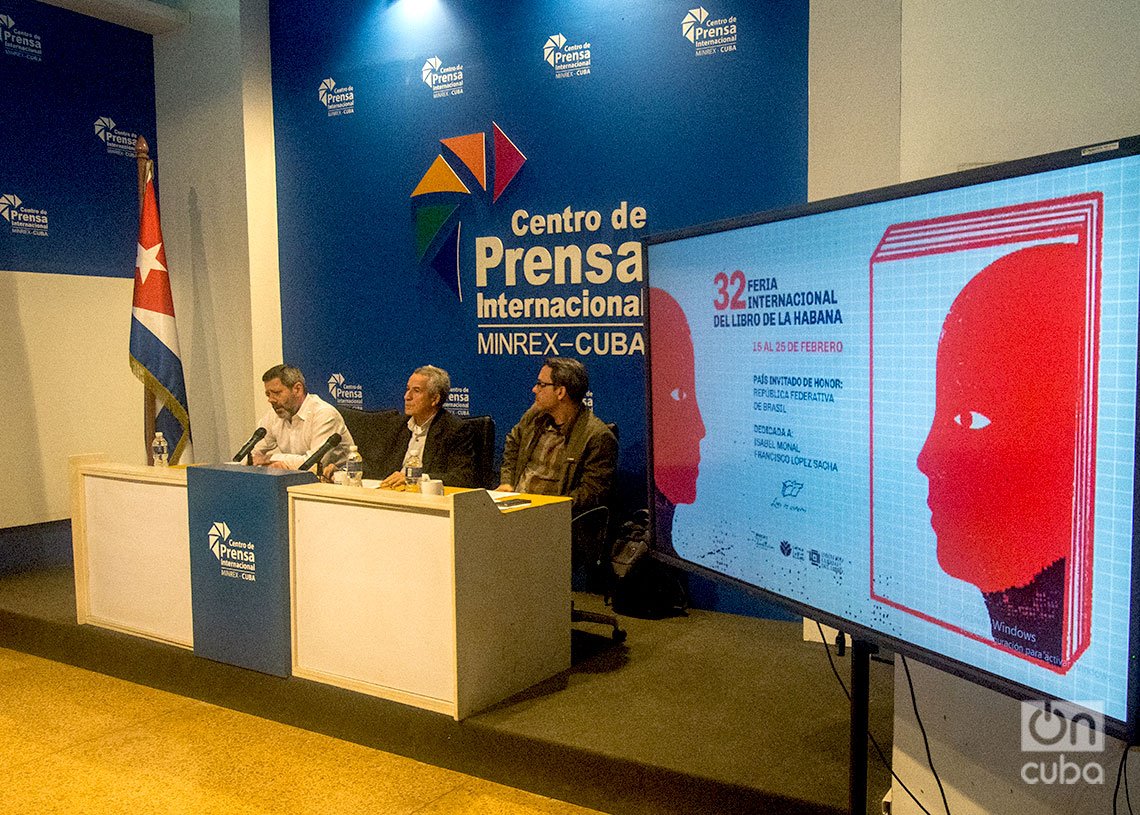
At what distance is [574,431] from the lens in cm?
398

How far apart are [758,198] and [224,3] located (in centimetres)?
367

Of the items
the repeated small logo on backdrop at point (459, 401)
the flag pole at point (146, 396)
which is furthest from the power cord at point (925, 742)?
the flag pole at point (146, 396)

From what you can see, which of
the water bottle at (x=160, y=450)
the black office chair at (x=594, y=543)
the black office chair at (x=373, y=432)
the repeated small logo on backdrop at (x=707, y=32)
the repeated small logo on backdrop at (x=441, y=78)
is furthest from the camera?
the repeated small logo on backdrop at (x=441, y=78)

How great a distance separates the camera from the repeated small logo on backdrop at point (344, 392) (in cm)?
548

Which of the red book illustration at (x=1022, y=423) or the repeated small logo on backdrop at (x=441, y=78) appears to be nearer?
the red book illustration at (x=1022, y=423)

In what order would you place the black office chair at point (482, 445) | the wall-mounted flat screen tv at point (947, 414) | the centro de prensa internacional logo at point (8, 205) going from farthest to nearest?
the centro de prensa internacional logo at point (8, 205) < the black office chair at point (482, 445) < the wall-mounted flat screen tv at point (947, 414)

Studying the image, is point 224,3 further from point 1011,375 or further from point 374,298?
point 1011,375

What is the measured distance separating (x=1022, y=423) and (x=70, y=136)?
19.0 ft

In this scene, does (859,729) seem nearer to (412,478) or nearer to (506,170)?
(412,478)

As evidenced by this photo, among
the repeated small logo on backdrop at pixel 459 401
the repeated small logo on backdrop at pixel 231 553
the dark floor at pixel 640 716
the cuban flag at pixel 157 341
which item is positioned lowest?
the dark floor at pixel 640 716

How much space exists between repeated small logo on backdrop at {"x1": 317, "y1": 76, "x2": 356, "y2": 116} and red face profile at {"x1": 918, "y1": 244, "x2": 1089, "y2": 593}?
481 centimetres

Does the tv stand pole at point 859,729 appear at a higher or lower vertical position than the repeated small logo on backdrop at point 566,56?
lower

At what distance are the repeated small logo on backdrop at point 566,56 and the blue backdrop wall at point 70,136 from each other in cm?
289

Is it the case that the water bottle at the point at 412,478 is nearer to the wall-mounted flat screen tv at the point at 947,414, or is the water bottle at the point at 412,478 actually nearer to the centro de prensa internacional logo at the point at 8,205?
the wall-mounted flat screen tv at the point at 947,414
